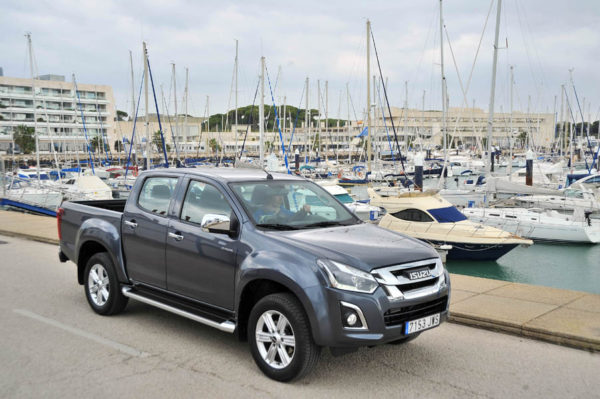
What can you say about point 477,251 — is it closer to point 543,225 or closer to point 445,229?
point 445,229

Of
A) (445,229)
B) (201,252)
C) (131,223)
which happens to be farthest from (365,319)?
(445,229)

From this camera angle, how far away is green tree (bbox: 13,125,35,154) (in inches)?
3716

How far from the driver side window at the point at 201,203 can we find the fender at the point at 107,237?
119cm

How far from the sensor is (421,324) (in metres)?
4.68

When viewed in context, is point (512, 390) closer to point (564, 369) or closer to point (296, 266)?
point (564, 369)

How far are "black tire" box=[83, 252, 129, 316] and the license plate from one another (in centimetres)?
363

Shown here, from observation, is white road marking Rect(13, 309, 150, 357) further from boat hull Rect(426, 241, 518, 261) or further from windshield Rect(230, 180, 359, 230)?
boat hull Rect(426, 241, 518, 261)

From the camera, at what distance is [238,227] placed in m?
5.18

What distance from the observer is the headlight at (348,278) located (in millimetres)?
4395

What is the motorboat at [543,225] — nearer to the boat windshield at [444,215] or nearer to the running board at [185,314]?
the boat windshield at [444,215]

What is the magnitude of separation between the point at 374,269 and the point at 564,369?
2.18m

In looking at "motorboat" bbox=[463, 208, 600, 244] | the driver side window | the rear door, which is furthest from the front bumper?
"motorboat" bbox=[463, 208, 600, 244]

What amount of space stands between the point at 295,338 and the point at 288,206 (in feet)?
5.12

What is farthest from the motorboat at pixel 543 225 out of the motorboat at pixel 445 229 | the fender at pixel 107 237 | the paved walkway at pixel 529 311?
the fender at pixel 107 237
